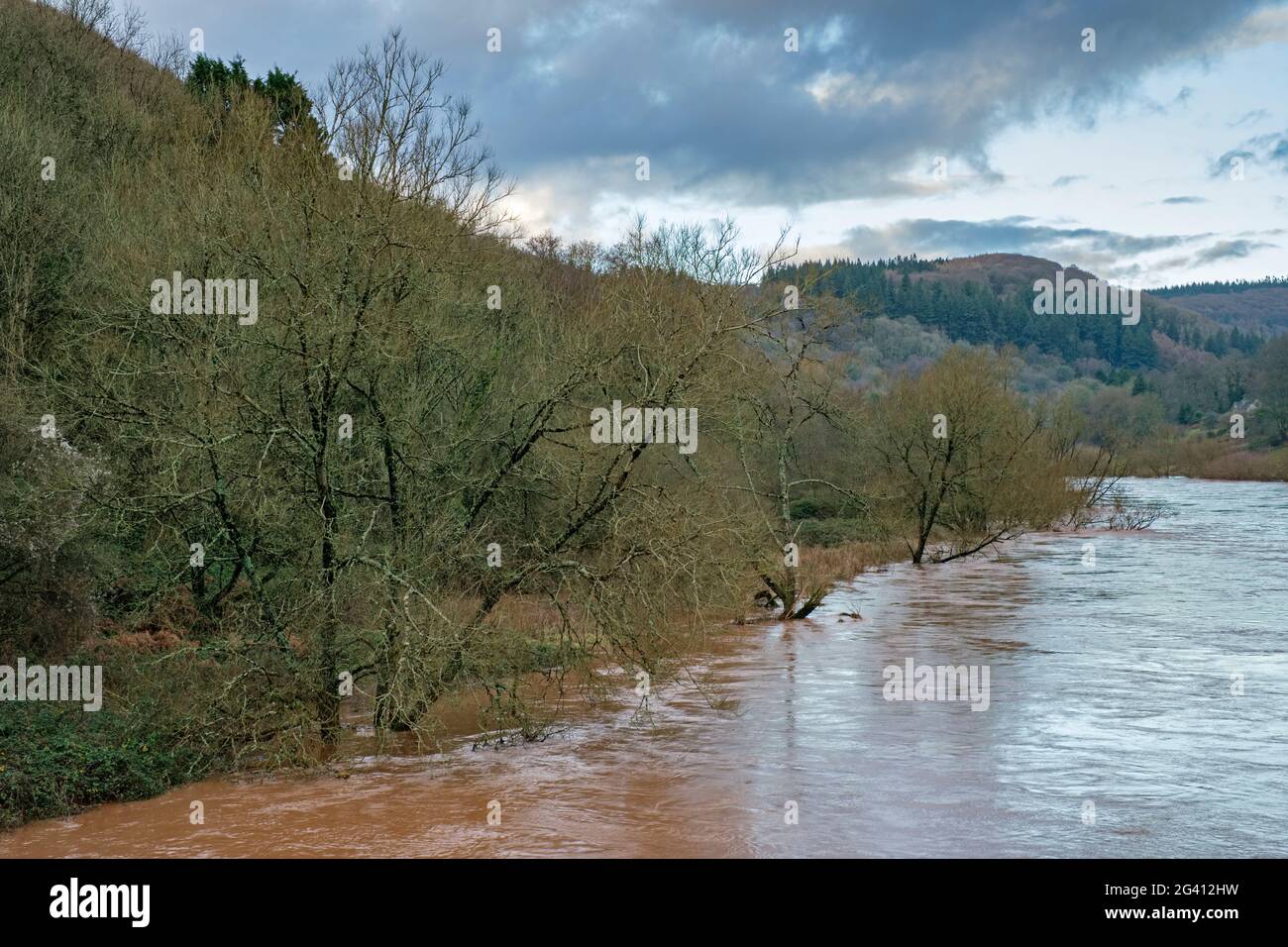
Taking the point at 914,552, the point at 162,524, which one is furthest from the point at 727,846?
the point at 914,552

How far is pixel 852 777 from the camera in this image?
13664 mm

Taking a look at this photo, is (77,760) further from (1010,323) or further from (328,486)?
(1010,323)

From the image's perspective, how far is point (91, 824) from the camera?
37.7 feet

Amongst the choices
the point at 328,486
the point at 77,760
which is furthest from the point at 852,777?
the point at 77,760

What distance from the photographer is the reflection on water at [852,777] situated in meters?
11.3

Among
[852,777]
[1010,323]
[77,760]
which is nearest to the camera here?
[77,760]

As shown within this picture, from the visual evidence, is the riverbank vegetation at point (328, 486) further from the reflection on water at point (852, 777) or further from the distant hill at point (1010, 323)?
the distant hill at point (1010, 323)

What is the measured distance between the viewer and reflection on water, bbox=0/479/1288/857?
37.0 feet

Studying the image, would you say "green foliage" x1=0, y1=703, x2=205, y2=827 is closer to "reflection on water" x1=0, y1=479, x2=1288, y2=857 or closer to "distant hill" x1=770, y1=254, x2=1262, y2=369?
"reflection on water" x1=0, y1=479, x2=1288, y2=857

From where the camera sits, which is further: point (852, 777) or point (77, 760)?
point (852, 777)

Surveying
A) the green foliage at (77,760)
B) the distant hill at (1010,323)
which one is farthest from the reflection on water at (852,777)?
the distant hill at (1010,323)

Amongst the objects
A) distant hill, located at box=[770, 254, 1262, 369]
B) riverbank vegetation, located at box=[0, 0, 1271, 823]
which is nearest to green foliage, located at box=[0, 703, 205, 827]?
riverbank vegetation, located at box=[0, 0, 1271, 823]
